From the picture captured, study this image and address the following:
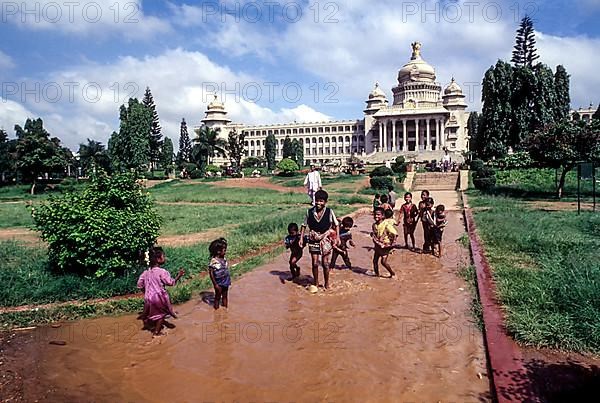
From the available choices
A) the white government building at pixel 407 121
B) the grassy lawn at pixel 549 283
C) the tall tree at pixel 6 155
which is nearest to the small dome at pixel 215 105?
the white government building at pixel 407 121

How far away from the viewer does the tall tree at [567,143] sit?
19.1 metres

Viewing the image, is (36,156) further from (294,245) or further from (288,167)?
(294,245)

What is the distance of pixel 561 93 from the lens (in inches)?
1556

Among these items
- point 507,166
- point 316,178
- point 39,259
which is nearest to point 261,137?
point 507,166

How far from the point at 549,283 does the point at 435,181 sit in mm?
29381

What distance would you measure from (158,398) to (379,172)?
1199 inches

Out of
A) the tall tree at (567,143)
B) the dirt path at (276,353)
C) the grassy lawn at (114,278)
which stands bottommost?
the dirt path at (276,353)

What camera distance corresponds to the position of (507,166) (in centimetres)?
3659

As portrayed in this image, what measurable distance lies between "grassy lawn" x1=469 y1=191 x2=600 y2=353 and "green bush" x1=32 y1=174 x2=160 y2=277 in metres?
5.22

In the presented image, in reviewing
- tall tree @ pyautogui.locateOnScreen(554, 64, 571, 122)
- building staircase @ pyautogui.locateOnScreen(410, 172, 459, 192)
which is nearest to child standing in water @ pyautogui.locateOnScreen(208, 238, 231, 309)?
building staircase @ pyautogui.locateOnScreen(410, 172, 459, 192)

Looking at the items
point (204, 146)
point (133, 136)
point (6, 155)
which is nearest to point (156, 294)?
point (204, 146)

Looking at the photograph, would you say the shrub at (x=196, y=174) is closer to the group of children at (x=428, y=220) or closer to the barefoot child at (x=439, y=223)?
the group of children at (x=428, y=220)

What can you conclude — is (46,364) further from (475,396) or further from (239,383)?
(475,396)

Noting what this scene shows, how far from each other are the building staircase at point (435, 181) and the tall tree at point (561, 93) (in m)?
11.1
